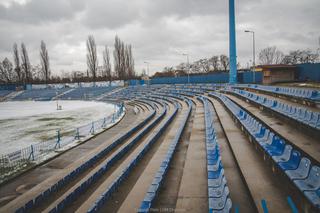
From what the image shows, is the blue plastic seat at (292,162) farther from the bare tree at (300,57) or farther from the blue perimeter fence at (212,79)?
the bare tree at (300,57)

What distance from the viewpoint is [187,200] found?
14.3 feet

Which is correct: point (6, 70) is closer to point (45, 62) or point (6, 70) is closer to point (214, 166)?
point (45, 62)

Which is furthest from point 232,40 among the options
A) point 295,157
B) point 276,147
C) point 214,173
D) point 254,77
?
point 214,173

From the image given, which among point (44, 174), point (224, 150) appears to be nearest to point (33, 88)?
point (44, 174)

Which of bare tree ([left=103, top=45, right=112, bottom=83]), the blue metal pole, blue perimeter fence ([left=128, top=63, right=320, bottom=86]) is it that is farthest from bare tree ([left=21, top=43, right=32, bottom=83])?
the blue metal pole

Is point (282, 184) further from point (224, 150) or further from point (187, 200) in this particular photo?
point (224, 150)

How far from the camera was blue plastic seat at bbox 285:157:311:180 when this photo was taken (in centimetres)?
371

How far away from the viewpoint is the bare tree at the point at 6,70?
71125 mm

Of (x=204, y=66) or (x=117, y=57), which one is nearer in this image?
(x=117, y=57)

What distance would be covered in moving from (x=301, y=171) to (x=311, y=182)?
0.37 meters

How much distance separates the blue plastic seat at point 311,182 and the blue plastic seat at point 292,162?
50cm

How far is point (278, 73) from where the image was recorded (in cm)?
2317

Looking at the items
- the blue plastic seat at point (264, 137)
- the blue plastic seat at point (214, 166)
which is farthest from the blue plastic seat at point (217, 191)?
the blue plastic seat at point (264, 137)

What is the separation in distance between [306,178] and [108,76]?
202 feet
